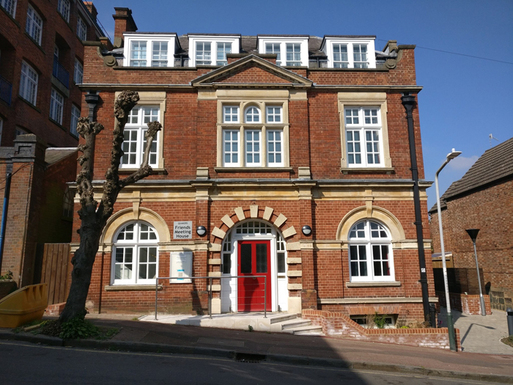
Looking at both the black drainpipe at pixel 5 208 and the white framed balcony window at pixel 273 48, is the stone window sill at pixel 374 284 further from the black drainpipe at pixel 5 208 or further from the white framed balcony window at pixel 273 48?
the black drainpipe at pixel 5 208

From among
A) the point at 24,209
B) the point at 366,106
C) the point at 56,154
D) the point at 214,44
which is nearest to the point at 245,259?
the point at 366,106

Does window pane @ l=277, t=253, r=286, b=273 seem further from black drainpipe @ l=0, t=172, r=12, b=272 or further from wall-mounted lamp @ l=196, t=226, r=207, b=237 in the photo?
black drainpipe @ l=0, t=172, r=12, b=272

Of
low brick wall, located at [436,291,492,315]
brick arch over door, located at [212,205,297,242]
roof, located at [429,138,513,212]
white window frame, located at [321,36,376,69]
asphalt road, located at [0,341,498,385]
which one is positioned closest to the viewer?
asphalt road, located at [0,341,498,385]

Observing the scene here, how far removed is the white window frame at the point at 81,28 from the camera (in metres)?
25.7

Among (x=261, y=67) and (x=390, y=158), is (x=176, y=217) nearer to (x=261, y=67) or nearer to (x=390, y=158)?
(x=261, y=67)

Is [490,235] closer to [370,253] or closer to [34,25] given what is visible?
[370,253]

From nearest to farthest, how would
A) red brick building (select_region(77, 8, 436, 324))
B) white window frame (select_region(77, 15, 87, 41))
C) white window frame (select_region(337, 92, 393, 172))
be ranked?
red brick building (select_region(77, 8, 436, 324)), white window frame (select_region(337, 92, 393, 172)), white window frame (select_region(77, 15, 87, 41))

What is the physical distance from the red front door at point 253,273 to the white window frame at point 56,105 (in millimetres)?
15426

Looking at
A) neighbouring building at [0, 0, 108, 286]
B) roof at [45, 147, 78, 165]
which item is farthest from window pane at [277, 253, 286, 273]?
roof at [45, 147, 78, 165]

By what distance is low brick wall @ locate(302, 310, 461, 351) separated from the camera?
10758 mm

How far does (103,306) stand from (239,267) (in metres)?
4.53

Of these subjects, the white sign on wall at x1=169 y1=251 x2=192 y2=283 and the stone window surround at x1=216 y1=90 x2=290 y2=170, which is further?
the stone window surround at x1=216 y1=90 x2=290 y2=170

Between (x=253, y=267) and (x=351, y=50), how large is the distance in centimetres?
918

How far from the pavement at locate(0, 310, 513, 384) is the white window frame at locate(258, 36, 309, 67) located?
9.63m
